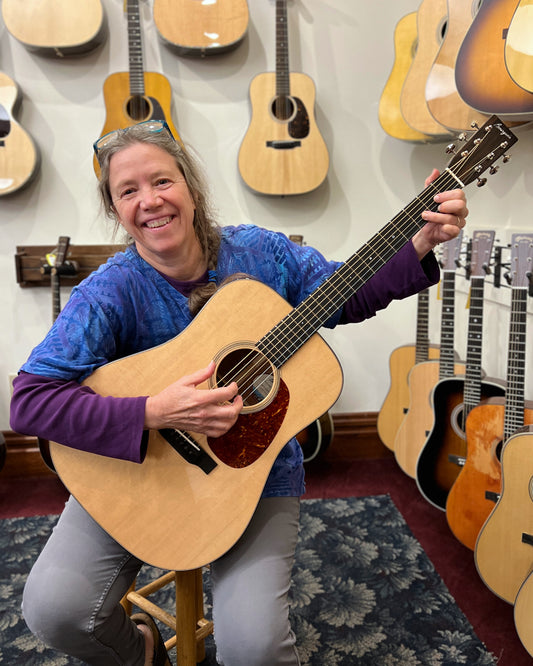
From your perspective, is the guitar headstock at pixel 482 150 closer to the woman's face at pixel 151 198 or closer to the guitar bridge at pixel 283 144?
the woman's face at pixel 151 198

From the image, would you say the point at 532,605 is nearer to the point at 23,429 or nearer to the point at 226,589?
the point at 226,589

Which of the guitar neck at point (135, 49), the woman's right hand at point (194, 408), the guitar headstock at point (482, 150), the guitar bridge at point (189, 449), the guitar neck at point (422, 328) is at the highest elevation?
the guitar neck at point (135, 49)

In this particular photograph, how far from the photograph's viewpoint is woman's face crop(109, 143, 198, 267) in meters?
1.24

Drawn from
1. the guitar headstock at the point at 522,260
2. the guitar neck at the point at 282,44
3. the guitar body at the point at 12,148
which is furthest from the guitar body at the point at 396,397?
the guitar body at the point at 12,148

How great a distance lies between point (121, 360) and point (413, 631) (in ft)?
3.92

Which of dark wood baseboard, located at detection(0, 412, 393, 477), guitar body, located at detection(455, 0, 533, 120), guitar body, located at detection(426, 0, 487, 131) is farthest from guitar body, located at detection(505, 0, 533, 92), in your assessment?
dark wood baseboard, located at detection(0, 412, 393, 477)

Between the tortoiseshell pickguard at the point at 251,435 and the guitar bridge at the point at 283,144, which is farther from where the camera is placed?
the guitar bridge at the point at 283,144

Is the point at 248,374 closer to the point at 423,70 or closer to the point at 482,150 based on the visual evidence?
the point at 482,150

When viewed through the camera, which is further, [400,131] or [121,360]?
[400,131]

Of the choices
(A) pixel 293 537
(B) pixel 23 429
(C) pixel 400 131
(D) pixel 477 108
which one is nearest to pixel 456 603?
(A) pixel 293 537

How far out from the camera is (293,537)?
4.01 ft

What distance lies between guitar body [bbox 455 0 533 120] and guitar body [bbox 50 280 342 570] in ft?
3.64

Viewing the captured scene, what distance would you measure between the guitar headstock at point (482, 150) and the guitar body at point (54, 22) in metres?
1.72

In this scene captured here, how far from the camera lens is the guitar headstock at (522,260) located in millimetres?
1779
